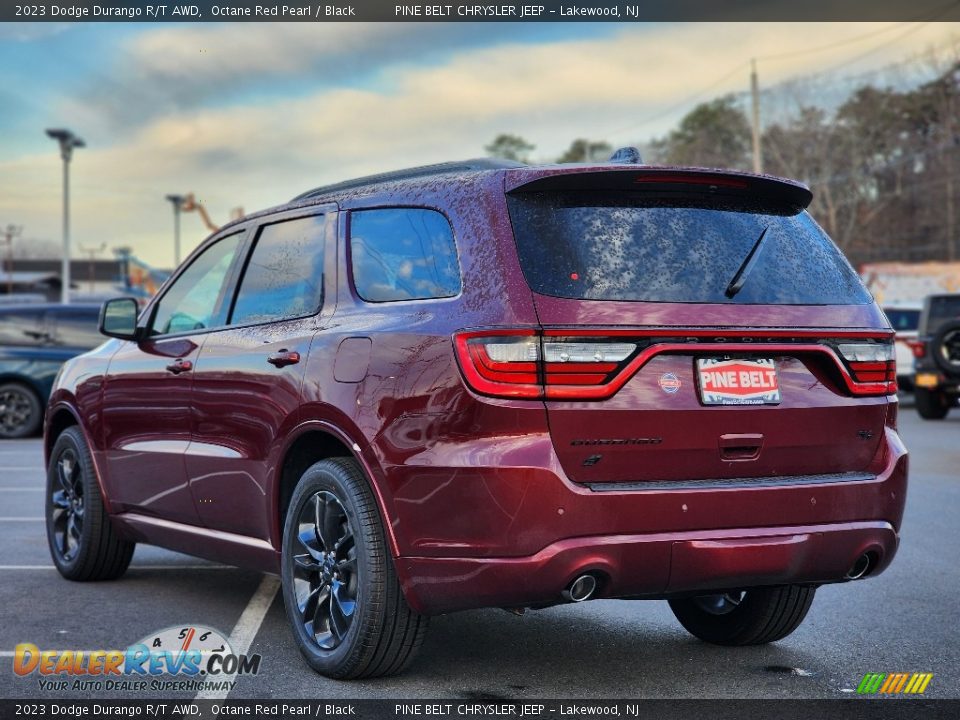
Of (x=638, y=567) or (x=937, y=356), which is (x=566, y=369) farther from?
(x=937, y=356)

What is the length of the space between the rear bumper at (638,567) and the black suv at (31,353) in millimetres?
15280

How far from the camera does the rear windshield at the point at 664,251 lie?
457 cm

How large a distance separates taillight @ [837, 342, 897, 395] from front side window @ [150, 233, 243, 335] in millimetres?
2741

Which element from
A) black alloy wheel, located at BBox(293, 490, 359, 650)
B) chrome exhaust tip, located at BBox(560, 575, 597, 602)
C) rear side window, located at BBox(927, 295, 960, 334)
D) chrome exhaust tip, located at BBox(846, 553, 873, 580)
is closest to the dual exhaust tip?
chrome exhaust tip, located at BBox(560, 575, 597, 602)

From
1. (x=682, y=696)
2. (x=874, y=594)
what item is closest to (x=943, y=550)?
(x=874, y=594)

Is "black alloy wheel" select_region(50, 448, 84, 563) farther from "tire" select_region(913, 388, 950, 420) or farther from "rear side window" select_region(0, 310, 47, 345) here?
"tire" select_region(913, 388, 950, 420)

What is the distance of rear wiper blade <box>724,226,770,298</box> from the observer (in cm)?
474

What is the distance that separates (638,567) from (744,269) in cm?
112

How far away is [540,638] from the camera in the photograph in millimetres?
5859

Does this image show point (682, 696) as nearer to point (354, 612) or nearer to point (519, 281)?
point (354, 612)

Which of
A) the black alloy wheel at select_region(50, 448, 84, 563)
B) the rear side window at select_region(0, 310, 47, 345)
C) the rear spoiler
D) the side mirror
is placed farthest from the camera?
the rear side window at select_region(0, 310, 47, 345)

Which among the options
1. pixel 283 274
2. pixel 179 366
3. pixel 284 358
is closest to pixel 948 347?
pixel 179 366

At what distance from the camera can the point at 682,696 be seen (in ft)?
15.9

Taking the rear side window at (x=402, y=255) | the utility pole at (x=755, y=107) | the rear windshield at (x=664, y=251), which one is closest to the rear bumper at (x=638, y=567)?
the rear windshield at (x=664, y=251)
